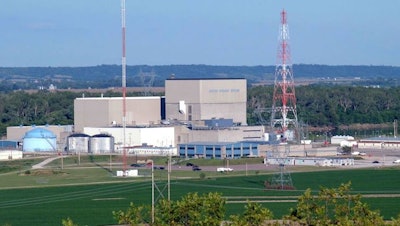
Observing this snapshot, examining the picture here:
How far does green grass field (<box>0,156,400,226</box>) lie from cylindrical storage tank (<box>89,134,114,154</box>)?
9606 millimetres

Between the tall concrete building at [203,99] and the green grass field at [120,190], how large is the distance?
644 inches

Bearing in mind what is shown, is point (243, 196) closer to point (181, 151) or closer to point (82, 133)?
point (181, 151)

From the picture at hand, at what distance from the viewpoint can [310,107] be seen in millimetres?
126188

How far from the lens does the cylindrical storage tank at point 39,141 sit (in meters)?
88.1

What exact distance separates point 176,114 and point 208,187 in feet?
107

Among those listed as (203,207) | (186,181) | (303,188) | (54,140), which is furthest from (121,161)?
(203,207)

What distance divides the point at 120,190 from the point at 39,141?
100 feet

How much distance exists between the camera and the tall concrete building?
9031 centimetres

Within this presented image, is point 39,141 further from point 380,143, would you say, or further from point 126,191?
point 126,191

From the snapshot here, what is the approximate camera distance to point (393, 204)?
48781 millimetres

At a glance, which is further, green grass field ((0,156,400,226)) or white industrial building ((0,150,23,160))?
white industrial building ((0,150,23,160))

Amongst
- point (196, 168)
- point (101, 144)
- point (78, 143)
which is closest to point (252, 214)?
point (196, 168)

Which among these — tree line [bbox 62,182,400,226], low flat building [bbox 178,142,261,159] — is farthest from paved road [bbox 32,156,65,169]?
tree line [bbox 62,182,400,226]

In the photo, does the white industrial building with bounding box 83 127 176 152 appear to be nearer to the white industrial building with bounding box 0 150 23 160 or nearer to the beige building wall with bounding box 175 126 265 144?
the beige building wall with bounding box 175 126 265 144
